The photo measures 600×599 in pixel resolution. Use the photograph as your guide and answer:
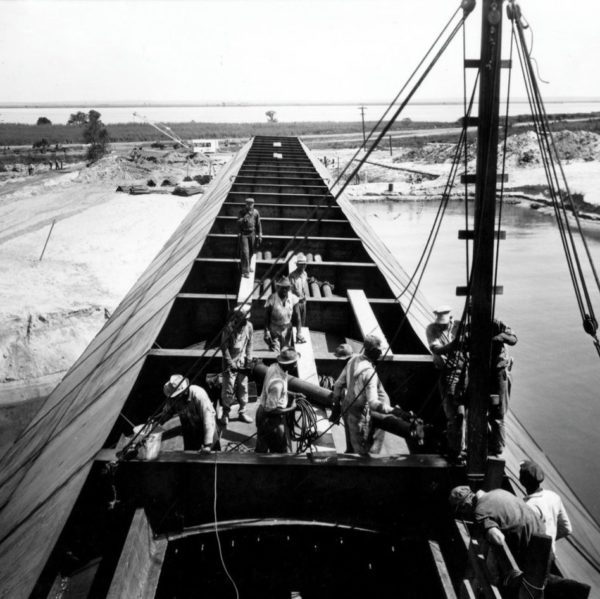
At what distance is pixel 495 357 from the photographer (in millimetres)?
4113

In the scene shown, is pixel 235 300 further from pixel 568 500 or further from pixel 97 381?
pixel 568 500

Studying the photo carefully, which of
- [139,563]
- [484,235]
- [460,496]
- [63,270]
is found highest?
[484,235]

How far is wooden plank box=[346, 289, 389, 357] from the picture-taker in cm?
618

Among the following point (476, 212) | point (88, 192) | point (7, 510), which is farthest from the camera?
point (88, 192)

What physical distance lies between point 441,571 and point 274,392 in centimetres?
186

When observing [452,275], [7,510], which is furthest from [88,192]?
[7,510]

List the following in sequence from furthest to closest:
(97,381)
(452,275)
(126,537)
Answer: (452,275), (97,381), (126,537)

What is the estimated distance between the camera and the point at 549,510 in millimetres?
3461

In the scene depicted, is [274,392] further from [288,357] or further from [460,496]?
[460,496]

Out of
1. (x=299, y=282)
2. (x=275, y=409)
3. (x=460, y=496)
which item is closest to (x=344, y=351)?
(x=275, y=409)

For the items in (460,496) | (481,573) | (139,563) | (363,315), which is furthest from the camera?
(363,315)

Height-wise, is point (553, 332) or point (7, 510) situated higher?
point (7, 510)

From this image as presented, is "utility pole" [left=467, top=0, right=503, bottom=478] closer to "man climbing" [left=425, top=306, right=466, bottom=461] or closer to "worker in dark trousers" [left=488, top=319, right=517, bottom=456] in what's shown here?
"man climbing" [left=425, top=306, right=466, bottom=461]

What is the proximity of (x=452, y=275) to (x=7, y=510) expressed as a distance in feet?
53.4
